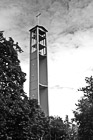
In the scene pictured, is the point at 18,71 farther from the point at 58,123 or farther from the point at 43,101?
the point at 58,123

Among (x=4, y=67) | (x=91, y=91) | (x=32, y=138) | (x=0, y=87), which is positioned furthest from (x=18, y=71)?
(x=91, y=91)

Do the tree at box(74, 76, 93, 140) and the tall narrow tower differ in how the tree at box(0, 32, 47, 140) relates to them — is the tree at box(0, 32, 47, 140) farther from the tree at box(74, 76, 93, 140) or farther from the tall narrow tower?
the tall narrow tower

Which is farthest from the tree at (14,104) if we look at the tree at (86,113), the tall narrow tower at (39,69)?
the tall narrow tower at (39,69)

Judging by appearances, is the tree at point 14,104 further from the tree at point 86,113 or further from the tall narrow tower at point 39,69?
the tall narrow tower at point 39,69

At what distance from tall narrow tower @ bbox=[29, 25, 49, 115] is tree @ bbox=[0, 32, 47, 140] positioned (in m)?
20.3

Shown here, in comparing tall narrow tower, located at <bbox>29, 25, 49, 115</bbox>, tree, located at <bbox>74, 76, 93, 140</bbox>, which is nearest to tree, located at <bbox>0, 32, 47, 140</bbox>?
tree, located at <bbox>74, 76, 93, 140</bbox>

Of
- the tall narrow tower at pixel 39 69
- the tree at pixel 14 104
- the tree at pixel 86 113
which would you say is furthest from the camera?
the tall narrow tower at pixel 39 69

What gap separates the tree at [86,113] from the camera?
2409 cm

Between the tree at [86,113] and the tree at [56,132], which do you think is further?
the tree at [56,132]

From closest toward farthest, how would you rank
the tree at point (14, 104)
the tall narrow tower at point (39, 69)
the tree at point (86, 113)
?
the tree at point (14, 104), the tree at point (86, 113), the tall narrow tower at point (39, 69)

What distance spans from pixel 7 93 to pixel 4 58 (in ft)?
8.64

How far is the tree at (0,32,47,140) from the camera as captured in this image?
1447 centimetres

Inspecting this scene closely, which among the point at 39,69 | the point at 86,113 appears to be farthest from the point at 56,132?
the point at 86,113

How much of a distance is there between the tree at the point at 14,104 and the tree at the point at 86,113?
8.75m
